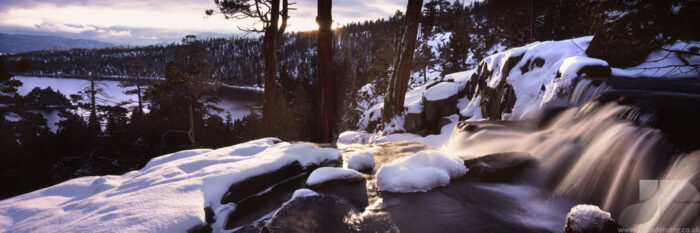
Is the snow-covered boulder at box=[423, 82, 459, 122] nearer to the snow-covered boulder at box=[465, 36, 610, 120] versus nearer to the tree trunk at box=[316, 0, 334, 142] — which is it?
the snow-covered boulder at box=[465, 36, 610, 120]

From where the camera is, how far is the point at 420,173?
14.2 ft

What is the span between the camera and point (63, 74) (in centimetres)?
14425

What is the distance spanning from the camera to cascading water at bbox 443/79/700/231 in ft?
9.01

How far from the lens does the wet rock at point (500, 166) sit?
14.7ft

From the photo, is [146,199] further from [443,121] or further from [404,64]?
[443,121]

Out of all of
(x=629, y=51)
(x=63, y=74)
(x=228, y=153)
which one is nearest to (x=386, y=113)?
(x=629, y=51)

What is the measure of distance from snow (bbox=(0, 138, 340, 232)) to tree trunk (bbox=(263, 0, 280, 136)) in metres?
6.64

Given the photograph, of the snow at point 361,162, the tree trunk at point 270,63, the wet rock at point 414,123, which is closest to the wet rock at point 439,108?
the wet rock at point 414,123

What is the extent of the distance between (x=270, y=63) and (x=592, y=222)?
11.0m

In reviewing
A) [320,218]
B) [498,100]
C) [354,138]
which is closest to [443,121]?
[498,100]

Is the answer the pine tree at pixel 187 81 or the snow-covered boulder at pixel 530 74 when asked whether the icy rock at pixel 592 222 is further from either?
the pine tree at pixel 187 81

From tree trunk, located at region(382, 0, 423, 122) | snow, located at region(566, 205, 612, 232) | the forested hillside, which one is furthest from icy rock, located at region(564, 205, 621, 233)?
tree trunk, located at region(382, 0, 423, 122)

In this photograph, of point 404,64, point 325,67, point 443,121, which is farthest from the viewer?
point 443,121

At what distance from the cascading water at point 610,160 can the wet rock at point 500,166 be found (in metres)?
0.18
